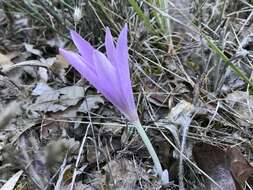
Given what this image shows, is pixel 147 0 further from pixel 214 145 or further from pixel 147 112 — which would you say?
pixel 214 145

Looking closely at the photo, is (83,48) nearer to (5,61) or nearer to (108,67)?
(108,67)

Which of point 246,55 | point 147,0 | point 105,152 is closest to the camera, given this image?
point 105,152

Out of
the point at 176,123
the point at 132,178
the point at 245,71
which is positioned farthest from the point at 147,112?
the point at 245,71

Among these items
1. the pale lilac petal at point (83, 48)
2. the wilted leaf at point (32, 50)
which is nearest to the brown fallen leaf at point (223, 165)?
the pale lilac petal at point (83, 48)

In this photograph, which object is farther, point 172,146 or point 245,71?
point 245,71

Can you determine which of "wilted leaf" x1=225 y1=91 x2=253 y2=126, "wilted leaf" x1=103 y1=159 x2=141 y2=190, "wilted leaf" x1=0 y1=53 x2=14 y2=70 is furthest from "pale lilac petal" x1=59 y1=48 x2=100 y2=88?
"wilted leaf" x1=0 y1=53 x2=14 y2=70

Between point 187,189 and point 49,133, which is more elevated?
point 49,133

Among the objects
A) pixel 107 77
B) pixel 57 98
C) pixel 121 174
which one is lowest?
pixel 121 174

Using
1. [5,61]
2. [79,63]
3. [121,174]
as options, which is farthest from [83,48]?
[5,61]

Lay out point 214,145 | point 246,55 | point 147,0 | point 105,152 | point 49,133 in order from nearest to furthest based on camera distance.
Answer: point 214,145 → point 105,152 → point 49,133 → point 246,55 → point 147,0
